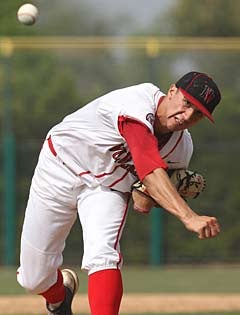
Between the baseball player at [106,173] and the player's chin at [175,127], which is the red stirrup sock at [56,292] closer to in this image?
the baseball player at [106,173]

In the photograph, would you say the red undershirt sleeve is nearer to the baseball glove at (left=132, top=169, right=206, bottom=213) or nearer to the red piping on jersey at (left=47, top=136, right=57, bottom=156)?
the baseball glove at (left=132, top=169, right=206, bottom=213)

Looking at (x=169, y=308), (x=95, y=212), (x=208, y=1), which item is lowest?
(x=169, y=308)

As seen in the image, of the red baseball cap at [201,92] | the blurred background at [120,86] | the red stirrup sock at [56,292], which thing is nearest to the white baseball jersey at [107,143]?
the red baseball cap at [201,92]

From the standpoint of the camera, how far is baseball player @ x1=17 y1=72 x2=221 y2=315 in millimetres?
5562

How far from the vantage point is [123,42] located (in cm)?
1531

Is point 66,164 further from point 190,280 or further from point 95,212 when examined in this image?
point 190,280

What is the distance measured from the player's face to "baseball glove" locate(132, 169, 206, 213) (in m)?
0.51

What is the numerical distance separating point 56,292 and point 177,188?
43.4 inches

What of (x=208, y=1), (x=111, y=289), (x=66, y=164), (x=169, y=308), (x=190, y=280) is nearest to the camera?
(x=111, y=289)

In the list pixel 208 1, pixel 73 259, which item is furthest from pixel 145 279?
pixel 208 1

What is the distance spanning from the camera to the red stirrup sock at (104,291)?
573 centimetres

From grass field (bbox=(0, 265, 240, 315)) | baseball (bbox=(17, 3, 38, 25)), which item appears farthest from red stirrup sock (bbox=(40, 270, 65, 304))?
grass field (bbox=(0, 265, 240, 315))

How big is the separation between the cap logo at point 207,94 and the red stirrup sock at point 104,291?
102 cm

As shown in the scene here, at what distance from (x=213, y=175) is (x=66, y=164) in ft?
30.0
